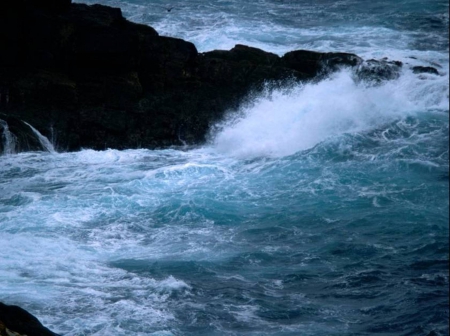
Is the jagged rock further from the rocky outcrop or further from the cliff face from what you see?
the rocky outcrop

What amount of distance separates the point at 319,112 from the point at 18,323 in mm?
11217

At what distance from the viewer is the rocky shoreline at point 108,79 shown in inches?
628

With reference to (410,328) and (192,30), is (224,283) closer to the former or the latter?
(410,328)

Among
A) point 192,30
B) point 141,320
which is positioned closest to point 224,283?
point 141,320

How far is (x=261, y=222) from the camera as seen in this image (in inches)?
484

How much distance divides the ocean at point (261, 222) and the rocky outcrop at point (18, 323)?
1910 mm

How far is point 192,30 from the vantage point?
2383 centimetres

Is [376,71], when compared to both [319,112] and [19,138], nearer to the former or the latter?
[319,112]

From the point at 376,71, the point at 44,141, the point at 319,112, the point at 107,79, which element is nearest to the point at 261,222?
the point at 319,112

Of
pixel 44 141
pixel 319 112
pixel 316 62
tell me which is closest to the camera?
pixel 44 141

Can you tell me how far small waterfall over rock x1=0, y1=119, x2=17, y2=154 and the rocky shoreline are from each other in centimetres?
3

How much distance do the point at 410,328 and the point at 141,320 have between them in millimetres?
2863

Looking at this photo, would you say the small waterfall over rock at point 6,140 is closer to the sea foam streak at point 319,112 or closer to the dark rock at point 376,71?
the sea foam streak at point 319,112

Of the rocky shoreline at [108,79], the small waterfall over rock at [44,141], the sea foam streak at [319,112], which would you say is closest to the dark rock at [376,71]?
the rocky shoreline at [108,79]
